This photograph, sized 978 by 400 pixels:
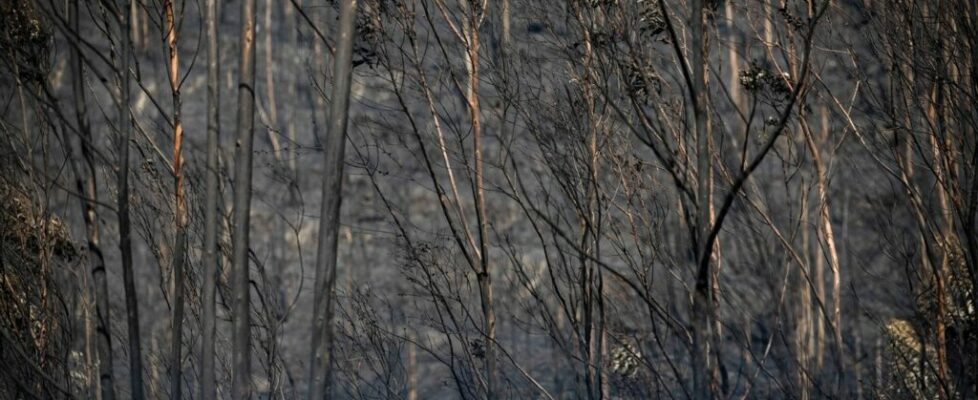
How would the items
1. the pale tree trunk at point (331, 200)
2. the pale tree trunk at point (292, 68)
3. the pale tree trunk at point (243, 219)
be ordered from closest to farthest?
the pale tree trunk at point (331, 200) → the pale tree trunk at point (243, 219) → the pale tree trunk at point (292, 68)

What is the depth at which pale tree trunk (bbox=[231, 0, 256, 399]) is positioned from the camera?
3518 millimetres

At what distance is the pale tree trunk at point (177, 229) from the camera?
14.1 ft

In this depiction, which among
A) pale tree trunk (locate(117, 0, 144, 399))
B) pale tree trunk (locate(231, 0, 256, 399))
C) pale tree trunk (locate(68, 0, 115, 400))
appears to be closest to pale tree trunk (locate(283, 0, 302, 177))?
pale tree trunk (locate(68, 0, 115, 400))

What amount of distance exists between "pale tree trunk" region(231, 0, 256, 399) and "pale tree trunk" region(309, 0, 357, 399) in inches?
14.9

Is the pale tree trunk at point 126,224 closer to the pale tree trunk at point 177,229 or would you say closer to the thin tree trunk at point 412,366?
the pale tree trunk at point 177,229

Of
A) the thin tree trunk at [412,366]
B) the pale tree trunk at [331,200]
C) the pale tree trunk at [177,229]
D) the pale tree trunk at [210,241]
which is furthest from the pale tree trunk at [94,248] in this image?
the thin tree trunk at [412,366]

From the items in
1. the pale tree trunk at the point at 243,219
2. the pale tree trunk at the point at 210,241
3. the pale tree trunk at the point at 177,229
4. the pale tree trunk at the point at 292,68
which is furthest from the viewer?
the pale tree trunk at the point at 292,68

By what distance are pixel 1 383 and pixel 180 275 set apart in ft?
7.11

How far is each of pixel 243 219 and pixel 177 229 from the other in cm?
137

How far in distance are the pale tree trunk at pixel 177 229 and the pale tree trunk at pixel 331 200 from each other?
118 cm

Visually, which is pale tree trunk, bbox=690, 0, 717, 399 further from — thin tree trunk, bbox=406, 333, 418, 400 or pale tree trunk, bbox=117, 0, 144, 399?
thin tree trunk, bbox=406, 333, 418, 400

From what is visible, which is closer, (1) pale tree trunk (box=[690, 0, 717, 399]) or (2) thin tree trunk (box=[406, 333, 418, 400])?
(1) pale tree trunk (box=[690, 0, 717, 399])

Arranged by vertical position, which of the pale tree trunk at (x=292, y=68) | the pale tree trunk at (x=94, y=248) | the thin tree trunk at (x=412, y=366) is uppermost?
the pale tree trunk at (x=292, y=68)

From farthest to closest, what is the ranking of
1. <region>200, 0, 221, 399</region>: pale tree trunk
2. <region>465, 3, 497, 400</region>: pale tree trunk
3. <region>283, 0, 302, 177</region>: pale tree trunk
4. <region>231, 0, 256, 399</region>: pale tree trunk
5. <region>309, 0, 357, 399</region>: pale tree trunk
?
<region>283, 0, 302, 177</region>: pale tree trunk < <region>465, 3, 497, 400</region>: pale tree trunk < <region>200, 0, 221, 399</region>: pale tree trunk < <region>231, 0, 256, 399</region>: pale tree trunk < <region>309, 0, 357, 399</region>: pale tree trunk
